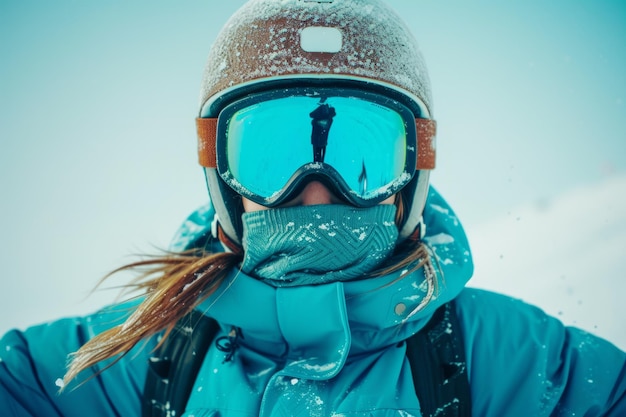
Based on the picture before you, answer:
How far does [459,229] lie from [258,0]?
4.46ft

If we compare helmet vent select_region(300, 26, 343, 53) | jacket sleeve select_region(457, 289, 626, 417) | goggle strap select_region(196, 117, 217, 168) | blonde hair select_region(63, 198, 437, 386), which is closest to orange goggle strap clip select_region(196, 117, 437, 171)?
goggle strap select_region(196, 117, 217, 168)

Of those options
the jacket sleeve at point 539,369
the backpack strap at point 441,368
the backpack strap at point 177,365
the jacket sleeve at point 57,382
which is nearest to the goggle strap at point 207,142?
the backpack strap at point 177,365

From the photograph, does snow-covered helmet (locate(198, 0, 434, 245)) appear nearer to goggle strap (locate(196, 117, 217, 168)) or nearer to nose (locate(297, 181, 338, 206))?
goggle strap (locate(196, 117, 217, 168))

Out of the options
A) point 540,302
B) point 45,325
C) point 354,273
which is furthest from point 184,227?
point 540,302

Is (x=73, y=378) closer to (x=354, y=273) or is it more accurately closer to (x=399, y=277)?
(x=354, y=273)

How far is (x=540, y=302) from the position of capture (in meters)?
3.66

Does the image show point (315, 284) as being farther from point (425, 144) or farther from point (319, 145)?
point (425, 144)

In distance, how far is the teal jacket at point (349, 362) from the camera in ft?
5.00

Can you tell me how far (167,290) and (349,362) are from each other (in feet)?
2.40

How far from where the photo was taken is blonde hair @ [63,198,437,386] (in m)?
1.64

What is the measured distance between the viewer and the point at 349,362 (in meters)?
1.65

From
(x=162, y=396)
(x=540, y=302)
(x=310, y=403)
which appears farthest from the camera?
(x=540, y=302)

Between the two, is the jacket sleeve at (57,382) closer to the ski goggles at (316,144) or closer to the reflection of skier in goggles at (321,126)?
the ski goggles at (316,144)

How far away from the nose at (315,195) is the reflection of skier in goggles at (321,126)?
0.38ft
